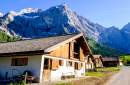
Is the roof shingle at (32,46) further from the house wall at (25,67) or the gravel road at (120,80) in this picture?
the gravel road at (120,80)

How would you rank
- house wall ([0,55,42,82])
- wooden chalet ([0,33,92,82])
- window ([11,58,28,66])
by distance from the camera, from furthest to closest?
window ([11,58,28,66]) → house wall ([0,55,42,82]) → wooden chalet ([0,33,92,82])

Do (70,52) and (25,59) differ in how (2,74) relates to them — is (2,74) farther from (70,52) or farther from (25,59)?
(70,52)

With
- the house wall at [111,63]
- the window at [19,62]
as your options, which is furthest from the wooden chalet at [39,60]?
the house wall at [111,63]

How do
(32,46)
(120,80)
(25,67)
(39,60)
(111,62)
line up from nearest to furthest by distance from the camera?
1. (39,60)
2. (25,67)
3. (32,46)
4. (120,80)
5. (111,62)

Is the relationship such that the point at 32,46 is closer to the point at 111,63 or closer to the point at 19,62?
the point at 19,62

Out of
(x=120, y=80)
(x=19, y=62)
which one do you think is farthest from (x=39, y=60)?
(x=120, y=80)

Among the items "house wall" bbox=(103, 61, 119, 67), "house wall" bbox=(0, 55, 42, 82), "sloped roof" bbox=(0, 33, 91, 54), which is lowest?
"house wall" bbox=(103, 61, 119, 67)

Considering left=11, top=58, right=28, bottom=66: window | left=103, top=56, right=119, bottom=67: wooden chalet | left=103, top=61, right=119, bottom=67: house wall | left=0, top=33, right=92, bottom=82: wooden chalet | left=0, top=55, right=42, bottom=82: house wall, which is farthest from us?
left=103, top=61, right=119, bottom=67: house wall

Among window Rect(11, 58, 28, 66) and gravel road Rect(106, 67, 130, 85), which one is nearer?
window Rect(11, 58, 28, 66)

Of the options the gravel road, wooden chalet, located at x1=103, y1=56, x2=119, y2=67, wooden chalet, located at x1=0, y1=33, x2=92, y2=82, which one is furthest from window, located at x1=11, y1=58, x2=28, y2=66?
wooden chalet, located at x1=103, y1=56, x2=119, y2=67

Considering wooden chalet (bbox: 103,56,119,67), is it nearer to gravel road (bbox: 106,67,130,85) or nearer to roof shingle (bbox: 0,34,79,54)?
gravel road (bbox: 106,67,130,85)

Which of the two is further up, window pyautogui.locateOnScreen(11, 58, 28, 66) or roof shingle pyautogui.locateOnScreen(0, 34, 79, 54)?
roof shingle pyautogui.locateOnScreen(0, 34, 79, 54)

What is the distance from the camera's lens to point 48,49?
1213 cm

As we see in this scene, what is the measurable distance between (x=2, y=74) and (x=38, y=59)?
17.9 ft
